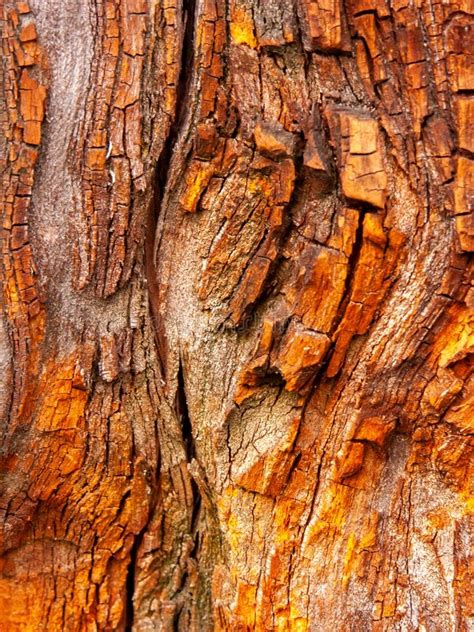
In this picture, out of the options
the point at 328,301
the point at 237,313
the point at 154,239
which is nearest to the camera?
the point at 328,301

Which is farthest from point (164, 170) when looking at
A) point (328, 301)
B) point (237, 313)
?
point (328, 301)

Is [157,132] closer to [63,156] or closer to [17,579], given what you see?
[63,156]

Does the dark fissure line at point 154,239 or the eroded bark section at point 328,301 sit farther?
the dark fissure line at point 154,239

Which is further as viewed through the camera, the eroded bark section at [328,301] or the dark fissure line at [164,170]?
the dark fissure line at [164,170]

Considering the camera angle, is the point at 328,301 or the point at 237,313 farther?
the point at 237,313

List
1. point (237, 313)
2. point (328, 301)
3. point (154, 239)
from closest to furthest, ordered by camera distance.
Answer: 1. point (328, 301)
2. point (237, 313)
3. point (154, 239)

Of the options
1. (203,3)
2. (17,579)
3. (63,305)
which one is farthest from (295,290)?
(17,579)

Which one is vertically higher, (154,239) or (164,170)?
(164,170)

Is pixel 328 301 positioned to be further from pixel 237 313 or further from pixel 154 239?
pixel 154 239
